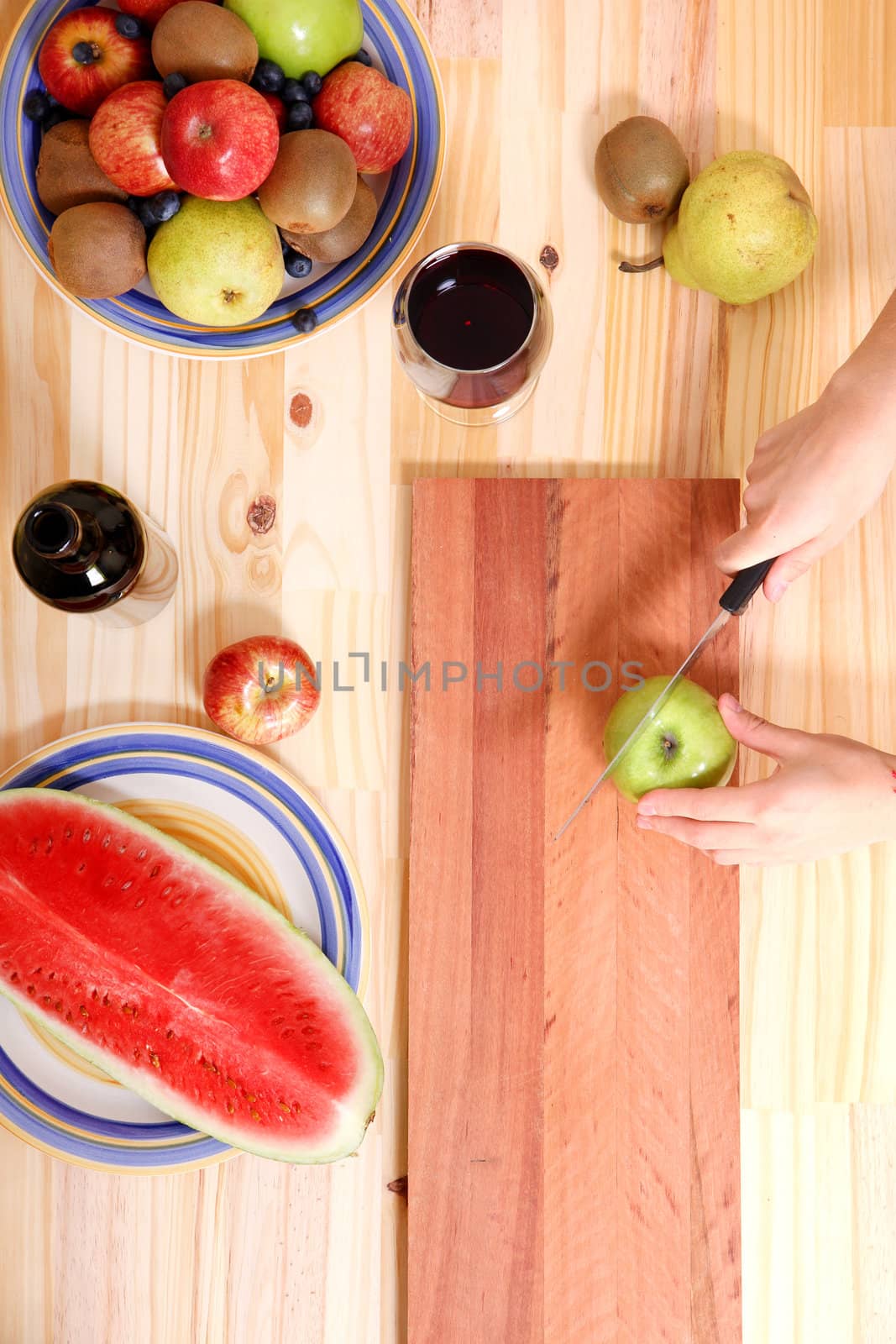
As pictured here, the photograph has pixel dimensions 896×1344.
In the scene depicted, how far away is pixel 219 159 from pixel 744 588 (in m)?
0.51

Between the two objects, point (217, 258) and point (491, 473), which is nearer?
point (217, 258)

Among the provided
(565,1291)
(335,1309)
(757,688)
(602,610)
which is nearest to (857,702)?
(757,688)

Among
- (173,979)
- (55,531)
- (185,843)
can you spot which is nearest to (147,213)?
(55,531)

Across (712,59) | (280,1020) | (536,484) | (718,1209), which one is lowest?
(718,1209)

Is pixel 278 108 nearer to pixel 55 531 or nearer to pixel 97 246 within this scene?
pixel 97 246

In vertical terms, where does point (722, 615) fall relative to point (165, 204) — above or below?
below

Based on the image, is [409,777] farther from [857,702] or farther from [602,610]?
[857,702]

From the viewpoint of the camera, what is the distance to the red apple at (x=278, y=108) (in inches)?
29.5

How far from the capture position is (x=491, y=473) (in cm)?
88

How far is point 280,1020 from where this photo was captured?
821 mm

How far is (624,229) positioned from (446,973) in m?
0.67

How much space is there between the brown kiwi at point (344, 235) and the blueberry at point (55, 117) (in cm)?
21

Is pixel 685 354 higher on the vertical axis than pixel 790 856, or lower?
higher

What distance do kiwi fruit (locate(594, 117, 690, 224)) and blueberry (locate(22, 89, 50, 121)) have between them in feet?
1.51
